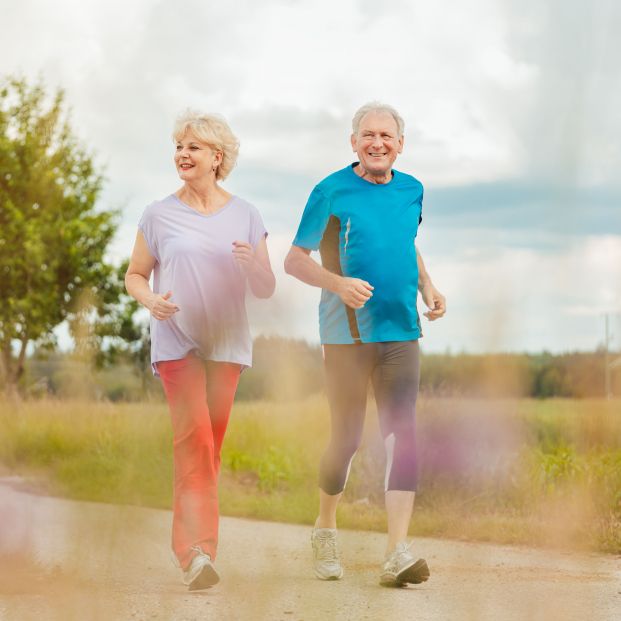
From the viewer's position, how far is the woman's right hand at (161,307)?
330 centimetres

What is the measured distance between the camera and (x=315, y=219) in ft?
13.3

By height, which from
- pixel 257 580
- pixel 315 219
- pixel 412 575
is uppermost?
pixel 315 219

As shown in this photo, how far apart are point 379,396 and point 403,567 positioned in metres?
0.69

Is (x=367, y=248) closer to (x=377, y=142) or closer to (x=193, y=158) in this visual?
(x=377, y=142)

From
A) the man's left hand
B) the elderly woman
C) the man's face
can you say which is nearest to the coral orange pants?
the elderly woman

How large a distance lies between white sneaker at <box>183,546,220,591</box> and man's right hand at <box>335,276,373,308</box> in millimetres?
1140

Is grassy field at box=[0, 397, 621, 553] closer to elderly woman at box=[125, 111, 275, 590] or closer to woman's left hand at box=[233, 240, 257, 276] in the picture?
elderly woman at box=[125, 111, 275, 590]

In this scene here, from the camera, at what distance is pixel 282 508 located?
7812 mm

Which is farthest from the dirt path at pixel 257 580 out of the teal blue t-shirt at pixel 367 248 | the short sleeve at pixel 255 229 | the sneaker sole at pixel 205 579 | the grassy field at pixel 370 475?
the short sleeve at pixel 255 229

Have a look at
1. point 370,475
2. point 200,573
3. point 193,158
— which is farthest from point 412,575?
point 370,475

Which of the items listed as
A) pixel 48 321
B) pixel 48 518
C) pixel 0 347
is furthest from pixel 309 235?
pixel 48 321

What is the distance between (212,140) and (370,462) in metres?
4.95

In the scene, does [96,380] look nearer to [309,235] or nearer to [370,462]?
[309,235]

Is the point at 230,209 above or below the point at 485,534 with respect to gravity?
above
